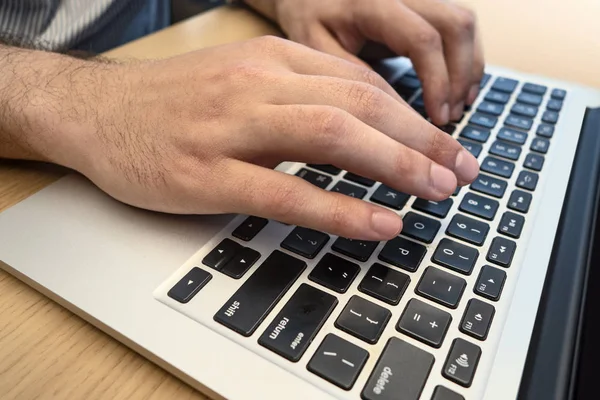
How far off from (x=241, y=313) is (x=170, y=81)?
211 mm

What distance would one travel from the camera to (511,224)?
1.26 ft

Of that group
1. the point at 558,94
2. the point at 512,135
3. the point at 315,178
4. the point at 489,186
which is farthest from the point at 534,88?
the point at 315,178

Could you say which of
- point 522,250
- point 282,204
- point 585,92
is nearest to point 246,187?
point 282,204

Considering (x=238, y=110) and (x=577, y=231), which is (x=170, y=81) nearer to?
(x=238, y=110)

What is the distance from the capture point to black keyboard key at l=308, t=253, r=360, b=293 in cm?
32

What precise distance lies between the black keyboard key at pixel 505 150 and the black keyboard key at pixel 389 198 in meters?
0.14

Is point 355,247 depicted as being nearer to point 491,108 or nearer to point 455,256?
point 455,256

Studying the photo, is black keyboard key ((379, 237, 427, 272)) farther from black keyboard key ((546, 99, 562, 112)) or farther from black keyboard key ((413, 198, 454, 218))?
black keyboard key ((546, 99, 562, 112))

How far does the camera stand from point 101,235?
0.35 meters

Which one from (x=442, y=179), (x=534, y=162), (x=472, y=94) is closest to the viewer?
(x=442, y=179)

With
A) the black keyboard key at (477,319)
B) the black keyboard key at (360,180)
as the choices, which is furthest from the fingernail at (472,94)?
the black keyboard key at (477,319)

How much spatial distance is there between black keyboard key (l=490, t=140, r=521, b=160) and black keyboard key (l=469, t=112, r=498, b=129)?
38mm

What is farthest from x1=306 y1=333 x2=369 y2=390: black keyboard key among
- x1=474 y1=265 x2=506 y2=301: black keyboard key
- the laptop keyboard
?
x1=474 y1=265 x2=506 y2=301: black keyboard key

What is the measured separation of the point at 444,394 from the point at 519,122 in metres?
0.37
